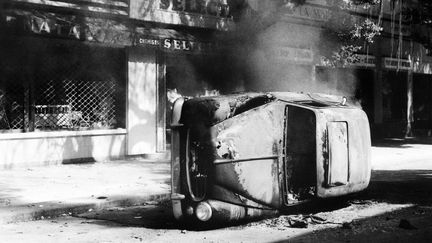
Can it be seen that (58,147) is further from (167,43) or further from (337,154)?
(337,154)

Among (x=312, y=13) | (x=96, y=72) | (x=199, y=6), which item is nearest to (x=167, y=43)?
(x=96, y=72)

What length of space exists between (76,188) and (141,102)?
14.5 feet

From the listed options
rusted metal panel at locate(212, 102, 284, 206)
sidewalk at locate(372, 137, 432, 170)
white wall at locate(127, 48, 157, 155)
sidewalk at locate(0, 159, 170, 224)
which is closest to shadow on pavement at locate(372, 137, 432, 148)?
sidewalk at locate(372, 137, 432, 170)

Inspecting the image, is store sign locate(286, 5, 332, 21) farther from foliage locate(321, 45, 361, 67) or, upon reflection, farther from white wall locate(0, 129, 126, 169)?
white wall locate(0, 129, 126, 169)

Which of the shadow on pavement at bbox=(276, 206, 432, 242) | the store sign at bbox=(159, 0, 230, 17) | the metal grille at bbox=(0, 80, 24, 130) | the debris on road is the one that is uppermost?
the store sign at bbox=(159, 0, 230, 17)

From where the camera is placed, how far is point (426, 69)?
21.2m

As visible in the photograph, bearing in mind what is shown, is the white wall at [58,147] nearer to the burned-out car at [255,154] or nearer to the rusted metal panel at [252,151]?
the burned-out car at [255,154]

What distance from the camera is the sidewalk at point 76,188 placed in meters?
6.68

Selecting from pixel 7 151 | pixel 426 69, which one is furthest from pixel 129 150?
pixel 426 69

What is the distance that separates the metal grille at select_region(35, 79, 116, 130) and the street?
15.4ft

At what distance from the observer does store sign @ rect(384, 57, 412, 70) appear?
18922 mm

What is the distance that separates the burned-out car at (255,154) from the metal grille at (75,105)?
6.13 m

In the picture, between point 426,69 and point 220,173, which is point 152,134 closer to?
point 220,173

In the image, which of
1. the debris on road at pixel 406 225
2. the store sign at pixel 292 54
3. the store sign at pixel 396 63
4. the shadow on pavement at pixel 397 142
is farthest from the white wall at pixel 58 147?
the store sign at pixel 396 63
